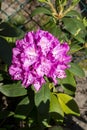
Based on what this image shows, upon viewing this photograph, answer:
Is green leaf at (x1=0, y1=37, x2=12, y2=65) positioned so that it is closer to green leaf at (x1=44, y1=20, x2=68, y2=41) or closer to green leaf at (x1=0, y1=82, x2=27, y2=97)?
green leaf at (x1=0, y1=82, x2=27, y2=97)

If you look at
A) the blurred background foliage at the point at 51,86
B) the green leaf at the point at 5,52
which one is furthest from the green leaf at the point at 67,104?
the green leaf at the point at 5,52

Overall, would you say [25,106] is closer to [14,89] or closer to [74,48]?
[14,89]

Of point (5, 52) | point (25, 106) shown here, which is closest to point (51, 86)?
point (25, 106)

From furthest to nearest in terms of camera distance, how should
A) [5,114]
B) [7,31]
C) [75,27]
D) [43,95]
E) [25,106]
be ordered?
1. [5,114]
2. [75,27]
3. [25,106]
4. [43,95]
5. [7,31]

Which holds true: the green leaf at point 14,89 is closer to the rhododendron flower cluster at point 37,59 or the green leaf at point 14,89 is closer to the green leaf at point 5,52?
the rhododendron flower cluster at point 37,59

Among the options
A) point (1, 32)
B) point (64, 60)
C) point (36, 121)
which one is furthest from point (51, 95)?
point (1, 32)

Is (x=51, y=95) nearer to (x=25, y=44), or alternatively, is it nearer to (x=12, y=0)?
(x=25, y=44)
